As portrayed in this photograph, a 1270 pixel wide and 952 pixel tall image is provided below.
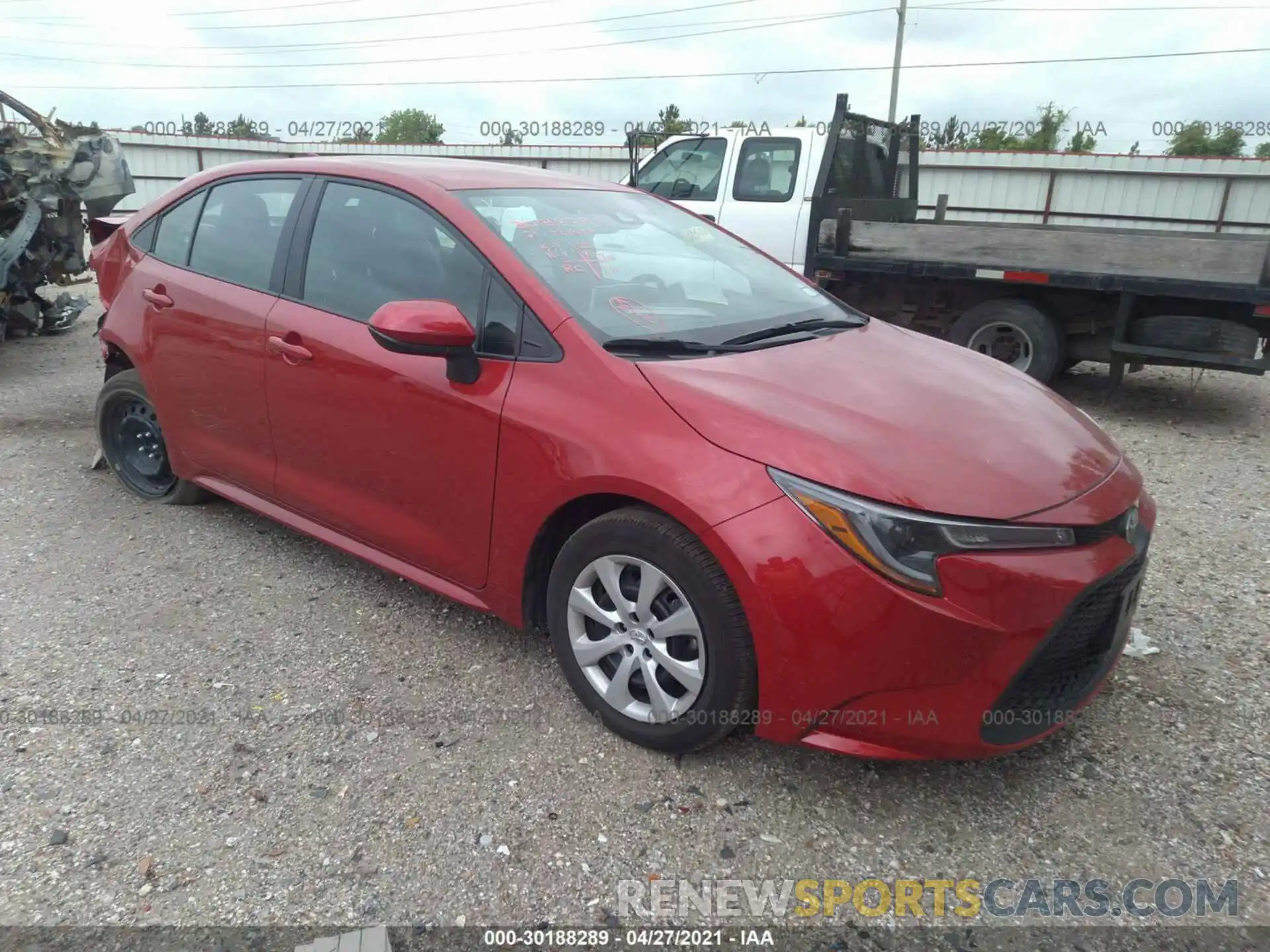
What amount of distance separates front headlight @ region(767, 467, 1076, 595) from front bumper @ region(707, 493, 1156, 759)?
26mm

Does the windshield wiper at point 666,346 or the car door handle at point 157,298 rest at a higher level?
the windshield wiper at point 666,346

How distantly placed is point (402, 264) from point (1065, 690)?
2.40 meters

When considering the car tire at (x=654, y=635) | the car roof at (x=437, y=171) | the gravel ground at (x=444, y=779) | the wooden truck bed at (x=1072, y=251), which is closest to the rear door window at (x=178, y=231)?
the car roof at (x=437, y=171)

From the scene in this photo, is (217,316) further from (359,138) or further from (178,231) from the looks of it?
(359,138)

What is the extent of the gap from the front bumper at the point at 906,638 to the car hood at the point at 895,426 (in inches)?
6.0

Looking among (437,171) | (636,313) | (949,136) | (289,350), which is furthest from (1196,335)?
(949,136)

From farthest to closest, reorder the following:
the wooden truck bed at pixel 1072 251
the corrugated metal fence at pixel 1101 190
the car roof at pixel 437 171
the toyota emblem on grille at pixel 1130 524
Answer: the corrugated metal fence at pixel 1101 190 → the wooden truck bed at pixel 1072 251 → the car roof at pixel 437 171 → the toyota emblem on grille at pixel 1130 524

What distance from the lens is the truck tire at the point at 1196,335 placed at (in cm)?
576

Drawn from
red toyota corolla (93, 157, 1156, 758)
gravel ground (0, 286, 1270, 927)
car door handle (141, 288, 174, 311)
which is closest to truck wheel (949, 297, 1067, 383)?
gravel ground (0, 286, 1270, 927)

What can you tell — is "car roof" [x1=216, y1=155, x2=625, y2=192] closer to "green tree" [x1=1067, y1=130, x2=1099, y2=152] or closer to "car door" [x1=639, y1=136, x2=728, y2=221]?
"car door" [x1=639, y1=136, x2=728, y2=221]

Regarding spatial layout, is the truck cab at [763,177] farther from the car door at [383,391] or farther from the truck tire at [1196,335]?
the car door at [383,391]

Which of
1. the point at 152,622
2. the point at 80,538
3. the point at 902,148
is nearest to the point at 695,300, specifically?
the point at 152,622

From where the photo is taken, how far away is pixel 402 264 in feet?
9.94

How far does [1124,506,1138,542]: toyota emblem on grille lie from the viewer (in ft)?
7.84
